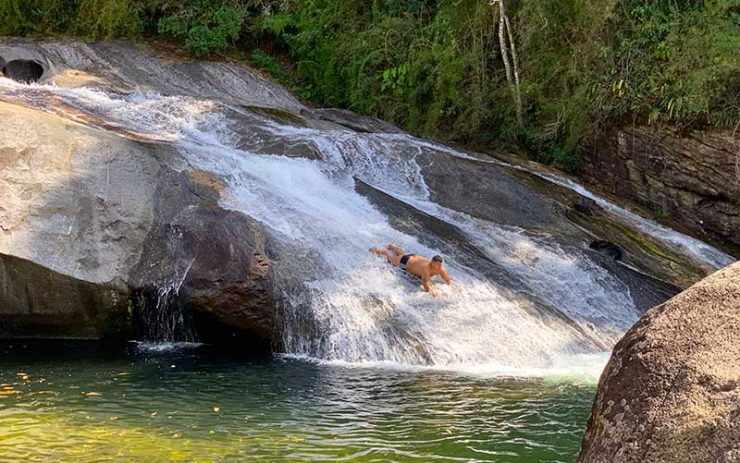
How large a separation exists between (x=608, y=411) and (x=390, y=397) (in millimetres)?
4543

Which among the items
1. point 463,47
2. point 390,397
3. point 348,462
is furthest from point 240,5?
point 348,462

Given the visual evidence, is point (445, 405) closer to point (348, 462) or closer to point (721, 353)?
point (348, 462)

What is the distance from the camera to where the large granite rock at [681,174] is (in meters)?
16.1

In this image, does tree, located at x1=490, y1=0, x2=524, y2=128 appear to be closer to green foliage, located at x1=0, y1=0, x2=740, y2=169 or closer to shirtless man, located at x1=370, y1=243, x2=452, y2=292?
green foliage, located at x1=0, y1=0, x2=740, y2=169

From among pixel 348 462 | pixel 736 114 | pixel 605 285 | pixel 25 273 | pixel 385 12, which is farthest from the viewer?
pixel 385 12

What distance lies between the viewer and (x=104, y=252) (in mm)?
10617

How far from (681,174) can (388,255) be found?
8.18m

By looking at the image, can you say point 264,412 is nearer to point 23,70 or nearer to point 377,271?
point 377,271

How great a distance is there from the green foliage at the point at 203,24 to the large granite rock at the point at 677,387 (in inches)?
767

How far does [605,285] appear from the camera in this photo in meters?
12.2

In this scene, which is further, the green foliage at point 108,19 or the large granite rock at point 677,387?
the green foliage at point 108,19

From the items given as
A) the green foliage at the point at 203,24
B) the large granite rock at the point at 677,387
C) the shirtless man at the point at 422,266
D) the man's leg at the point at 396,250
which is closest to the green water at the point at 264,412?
the shirtless man at the point at 422,266

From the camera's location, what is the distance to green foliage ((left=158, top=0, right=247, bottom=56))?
21906 mm

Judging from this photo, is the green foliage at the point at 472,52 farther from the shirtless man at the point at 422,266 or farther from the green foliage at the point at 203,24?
the shirtless man at the point at 422,266
